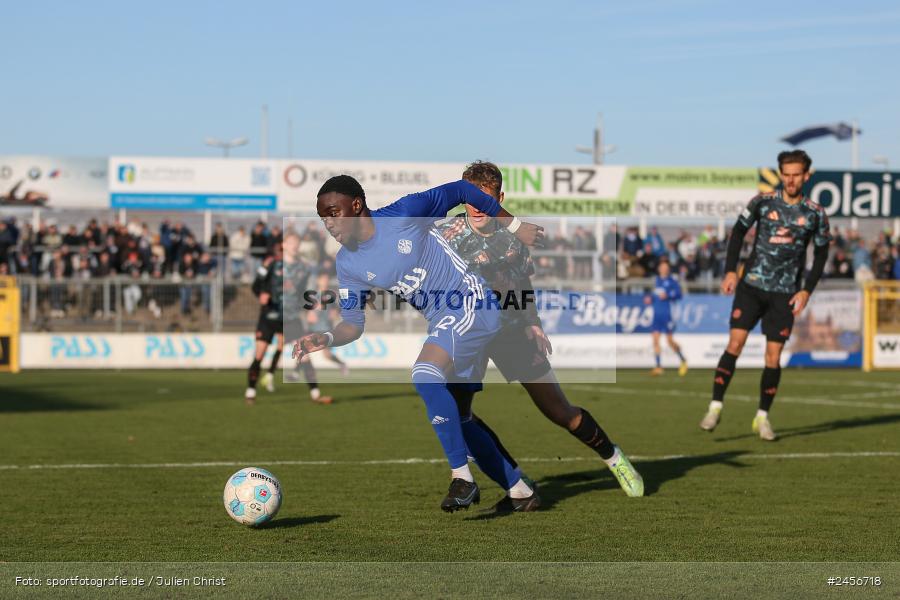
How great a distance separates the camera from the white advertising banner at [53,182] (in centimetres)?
3231

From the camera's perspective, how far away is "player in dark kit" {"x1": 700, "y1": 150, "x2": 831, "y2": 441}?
11508mm

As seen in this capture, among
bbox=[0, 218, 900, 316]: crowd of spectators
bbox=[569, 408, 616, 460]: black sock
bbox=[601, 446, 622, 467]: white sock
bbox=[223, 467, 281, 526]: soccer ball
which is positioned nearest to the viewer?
bbox=[223, 467, 281, 526]: soccer ball

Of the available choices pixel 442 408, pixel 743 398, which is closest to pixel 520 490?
pixel 442 408

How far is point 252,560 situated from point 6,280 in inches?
865

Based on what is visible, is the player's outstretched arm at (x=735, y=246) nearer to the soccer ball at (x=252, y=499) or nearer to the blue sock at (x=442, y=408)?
the blue sock at (x=442, y=408)

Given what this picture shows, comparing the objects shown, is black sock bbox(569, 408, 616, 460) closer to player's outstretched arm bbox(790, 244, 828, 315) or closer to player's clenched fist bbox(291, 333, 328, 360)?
player's clenched fist bbox(291, 333, 328, 360)

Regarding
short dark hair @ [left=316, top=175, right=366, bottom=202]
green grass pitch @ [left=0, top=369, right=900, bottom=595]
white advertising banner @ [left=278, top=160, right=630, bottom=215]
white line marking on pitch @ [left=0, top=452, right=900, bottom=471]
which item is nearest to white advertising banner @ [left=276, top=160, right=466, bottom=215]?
white advertising banner @ [left=278, top=160, right=630, bottom=215]

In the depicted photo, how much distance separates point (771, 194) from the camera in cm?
1170

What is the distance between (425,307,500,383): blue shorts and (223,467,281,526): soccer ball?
1286mm

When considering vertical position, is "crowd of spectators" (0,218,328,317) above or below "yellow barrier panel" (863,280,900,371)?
above

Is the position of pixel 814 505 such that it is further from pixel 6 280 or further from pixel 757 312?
pixel 6 280

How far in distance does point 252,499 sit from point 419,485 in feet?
6.70

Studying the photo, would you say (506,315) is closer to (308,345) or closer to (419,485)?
(308,345)

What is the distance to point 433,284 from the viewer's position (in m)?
7.13
